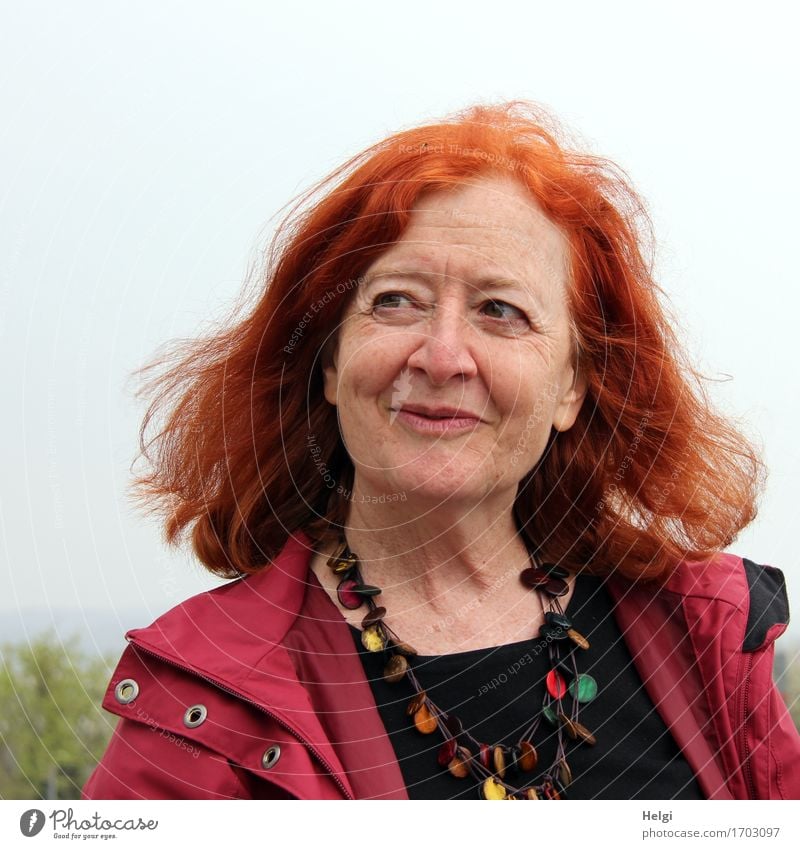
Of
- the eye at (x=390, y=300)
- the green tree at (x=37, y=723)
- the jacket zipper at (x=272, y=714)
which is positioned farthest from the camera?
the green tree at (x=37, y=723)

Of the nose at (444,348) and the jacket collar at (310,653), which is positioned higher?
the nose at (444,348)

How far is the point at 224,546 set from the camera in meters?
1.68

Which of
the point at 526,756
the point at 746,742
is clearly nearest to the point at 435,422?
the point at 526,756

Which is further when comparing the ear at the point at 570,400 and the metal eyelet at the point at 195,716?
the ear at the point at 570,400

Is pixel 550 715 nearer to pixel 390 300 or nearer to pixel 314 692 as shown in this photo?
pixel 314 692

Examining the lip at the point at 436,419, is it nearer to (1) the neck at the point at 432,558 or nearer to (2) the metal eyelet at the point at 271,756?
(1) the neck at the point at 432,558

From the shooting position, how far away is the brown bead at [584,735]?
155 centimetres

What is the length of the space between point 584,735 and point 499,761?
0.48 feet

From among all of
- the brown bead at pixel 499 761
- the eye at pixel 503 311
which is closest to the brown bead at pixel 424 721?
the brown bead at pixel 499 761

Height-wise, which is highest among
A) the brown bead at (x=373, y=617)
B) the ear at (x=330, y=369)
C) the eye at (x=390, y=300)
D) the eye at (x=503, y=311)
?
the eye at (x=390, y=300)

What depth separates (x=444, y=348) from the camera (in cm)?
145

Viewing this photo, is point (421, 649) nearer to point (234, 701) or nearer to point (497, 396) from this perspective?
point (234, 701)

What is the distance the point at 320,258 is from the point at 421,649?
64cm

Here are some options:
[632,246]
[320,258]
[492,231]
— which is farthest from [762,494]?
[320,258]
